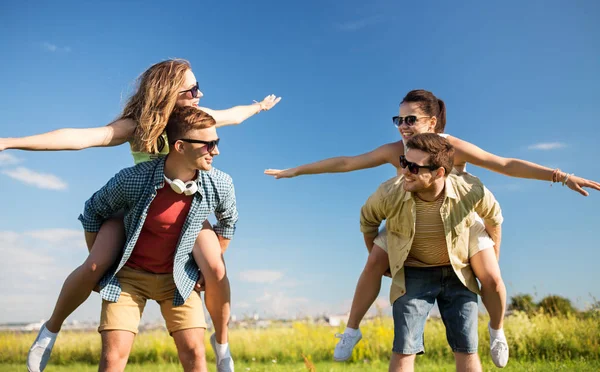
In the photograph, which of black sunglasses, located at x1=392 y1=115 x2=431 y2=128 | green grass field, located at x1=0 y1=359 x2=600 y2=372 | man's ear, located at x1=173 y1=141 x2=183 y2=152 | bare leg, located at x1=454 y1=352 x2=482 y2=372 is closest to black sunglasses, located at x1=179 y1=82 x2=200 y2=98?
man's ear, located at x1=173 y1=141 x2=183 y2=152

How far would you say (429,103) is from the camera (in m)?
6.07

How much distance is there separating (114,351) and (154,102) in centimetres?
210

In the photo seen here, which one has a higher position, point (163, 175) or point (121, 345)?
point (163, 175)

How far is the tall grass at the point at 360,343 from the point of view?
10.6 m

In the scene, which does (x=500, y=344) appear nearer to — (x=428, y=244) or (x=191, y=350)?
(x=428, y=244)

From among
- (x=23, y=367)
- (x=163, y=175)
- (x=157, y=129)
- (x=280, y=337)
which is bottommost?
(x=23, y=367)

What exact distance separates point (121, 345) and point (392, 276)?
89.9 inches

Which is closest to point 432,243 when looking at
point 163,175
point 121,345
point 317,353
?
point 163,175

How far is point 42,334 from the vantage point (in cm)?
502

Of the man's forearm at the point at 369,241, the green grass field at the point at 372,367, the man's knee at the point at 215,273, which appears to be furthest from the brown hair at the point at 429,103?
the green grass field at the point at 372,367

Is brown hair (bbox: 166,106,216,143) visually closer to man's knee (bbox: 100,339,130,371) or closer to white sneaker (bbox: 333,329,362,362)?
man's knee (bbox: 100,339,130,371)

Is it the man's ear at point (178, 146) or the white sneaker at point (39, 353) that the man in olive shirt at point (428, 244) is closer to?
the man's ear at point (178, 146)

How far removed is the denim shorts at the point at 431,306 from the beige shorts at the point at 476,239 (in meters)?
0.28

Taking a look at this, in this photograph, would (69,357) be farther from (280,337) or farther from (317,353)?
(317,353)
